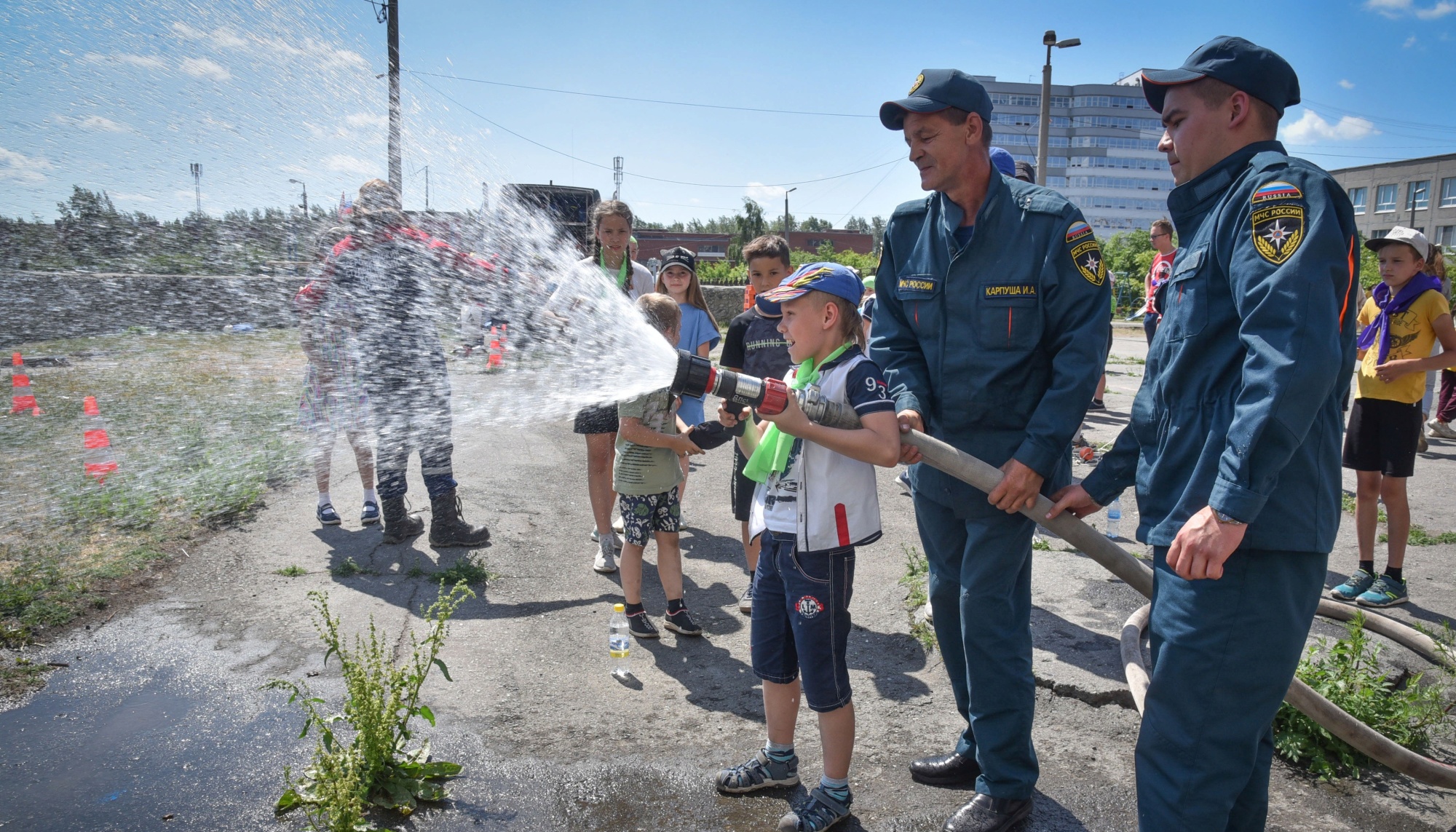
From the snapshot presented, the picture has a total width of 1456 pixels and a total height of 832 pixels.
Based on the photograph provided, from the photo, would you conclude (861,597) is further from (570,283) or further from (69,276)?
(69,276)

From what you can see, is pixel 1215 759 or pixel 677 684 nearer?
pixel 1215 759

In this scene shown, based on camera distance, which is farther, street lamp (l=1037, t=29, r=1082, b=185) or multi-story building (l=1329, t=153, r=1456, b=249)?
multi-story building (l=1329, t=153, r=1456, b=249)

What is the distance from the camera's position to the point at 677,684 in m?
4.01

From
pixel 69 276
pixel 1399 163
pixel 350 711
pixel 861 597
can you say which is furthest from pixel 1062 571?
pixel 1399 163

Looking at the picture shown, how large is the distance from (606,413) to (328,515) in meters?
2.61

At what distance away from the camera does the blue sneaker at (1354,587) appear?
4.90m

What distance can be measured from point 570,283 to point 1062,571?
335cm

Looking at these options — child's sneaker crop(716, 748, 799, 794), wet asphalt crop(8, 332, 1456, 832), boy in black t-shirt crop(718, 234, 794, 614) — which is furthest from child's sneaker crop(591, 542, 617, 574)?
child's sneaker crop(716, 748, 799, 794)

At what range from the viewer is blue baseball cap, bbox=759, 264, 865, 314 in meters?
2.83

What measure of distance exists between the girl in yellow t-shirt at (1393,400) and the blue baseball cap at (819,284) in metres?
3.74

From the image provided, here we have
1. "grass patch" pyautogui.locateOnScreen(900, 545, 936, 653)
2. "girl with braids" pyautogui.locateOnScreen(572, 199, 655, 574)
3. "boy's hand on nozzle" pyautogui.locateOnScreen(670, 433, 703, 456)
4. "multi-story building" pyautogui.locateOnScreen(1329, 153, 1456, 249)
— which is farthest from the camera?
"multi-story building" pyautogui.locateOnScreen(1329, 153, 1456, 249)

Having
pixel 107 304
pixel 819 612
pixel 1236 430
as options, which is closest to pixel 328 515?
pixel 819 612

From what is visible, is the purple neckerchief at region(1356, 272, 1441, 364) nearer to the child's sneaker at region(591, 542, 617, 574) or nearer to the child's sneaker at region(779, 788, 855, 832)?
the child's sneaker at region(779, 788, 855, 832)

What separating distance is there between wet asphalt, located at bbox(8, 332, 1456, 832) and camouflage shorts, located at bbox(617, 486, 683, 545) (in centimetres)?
58
